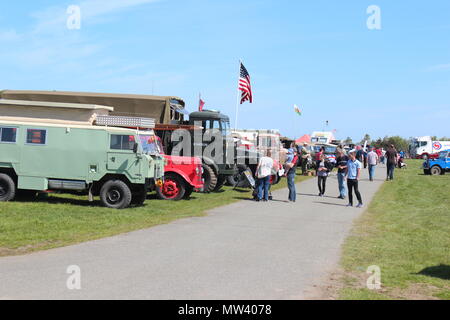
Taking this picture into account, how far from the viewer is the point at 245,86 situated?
1193 inches

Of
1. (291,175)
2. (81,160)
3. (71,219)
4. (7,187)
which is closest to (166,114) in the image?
(291,175)

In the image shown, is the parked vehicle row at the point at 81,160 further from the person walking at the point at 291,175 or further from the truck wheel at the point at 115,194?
the person walking at the point at 291,175

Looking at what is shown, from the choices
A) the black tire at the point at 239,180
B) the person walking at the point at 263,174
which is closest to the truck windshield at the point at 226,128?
the black tire at the point at 239,180

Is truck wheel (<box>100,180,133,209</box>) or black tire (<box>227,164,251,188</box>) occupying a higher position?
black tire (<box>227,164,251,188</box>)

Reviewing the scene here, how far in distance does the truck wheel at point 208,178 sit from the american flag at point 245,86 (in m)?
10.8

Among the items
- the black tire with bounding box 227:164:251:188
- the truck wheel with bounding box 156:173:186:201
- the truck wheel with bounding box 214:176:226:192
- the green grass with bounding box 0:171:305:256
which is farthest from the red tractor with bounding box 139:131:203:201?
the black tire with bounding box 227:164:251:188

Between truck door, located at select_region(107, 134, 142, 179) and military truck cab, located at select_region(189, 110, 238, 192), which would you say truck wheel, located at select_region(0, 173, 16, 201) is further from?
military truck cab, located at select_region(189, 110, 238, 192)

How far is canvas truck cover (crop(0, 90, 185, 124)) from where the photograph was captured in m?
21.4

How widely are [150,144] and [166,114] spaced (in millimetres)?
5145

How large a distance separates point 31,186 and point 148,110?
684 centimetres

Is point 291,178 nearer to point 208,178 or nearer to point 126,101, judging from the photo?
point 208,178

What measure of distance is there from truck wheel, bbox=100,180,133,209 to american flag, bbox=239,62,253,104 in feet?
51.7

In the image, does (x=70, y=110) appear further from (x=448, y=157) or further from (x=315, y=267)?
(x=448, y=157)
